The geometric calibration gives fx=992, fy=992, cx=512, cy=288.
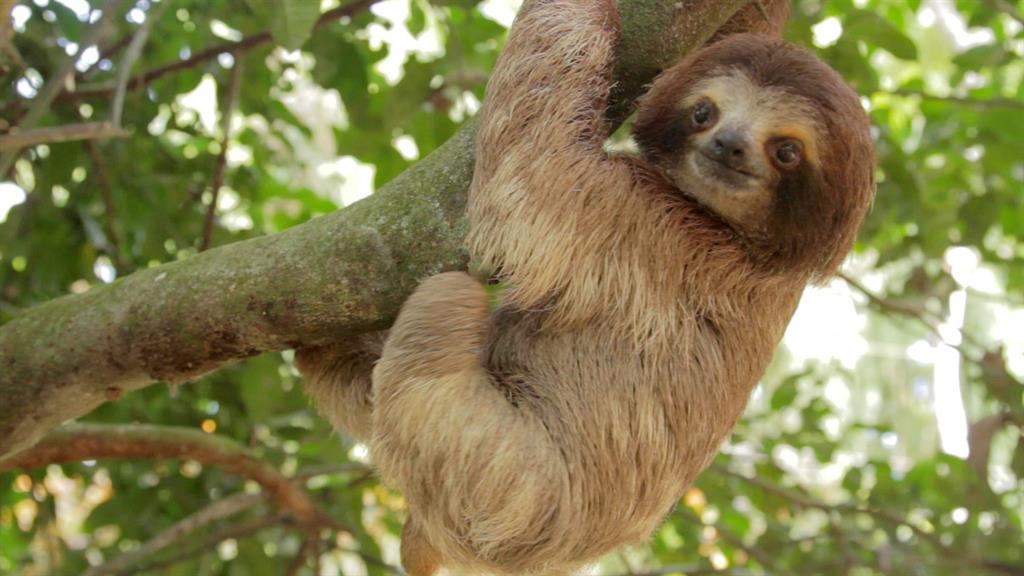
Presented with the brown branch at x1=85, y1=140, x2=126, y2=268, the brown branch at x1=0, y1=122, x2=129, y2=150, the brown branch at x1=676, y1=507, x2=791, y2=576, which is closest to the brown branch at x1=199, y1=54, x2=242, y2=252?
the brown branch at x1=85, y1=140, x2=126, y2=268

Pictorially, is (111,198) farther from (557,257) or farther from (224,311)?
(557,257)

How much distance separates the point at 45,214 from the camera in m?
7.41

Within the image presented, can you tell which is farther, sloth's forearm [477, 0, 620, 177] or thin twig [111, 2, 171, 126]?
thin twig [111, 2, 171, 126]

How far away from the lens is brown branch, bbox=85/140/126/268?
696cm

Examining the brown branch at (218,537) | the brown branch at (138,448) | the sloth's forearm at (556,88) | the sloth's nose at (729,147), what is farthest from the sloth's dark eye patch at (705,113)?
the brown branch at (218,537)

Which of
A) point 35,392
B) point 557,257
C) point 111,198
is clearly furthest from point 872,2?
point 35,392

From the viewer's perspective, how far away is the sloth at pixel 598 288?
14.9ft

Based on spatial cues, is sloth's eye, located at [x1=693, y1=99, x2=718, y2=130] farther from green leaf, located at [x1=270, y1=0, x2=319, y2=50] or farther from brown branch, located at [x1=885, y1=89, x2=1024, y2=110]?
brown branch, located at [x1=885, y1=89, x2=1024, y2=110]

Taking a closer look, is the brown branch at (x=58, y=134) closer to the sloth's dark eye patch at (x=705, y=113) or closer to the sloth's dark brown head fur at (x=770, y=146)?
the sloth's dark brown head fur at (x=770, y=146)

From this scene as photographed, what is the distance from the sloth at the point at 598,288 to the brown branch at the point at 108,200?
336cm

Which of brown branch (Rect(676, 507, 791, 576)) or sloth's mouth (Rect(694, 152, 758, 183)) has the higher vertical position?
sloth's mouth (Rect(694, 152, 758, 183))

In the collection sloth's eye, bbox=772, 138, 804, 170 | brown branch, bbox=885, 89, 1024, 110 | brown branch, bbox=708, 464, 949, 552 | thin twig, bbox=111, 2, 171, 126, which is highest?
sloth's eye, bbox=772, 138, 804, 170

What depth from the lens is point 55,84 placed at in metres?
5.61

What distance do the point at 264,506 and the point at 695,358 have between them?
5044mm
